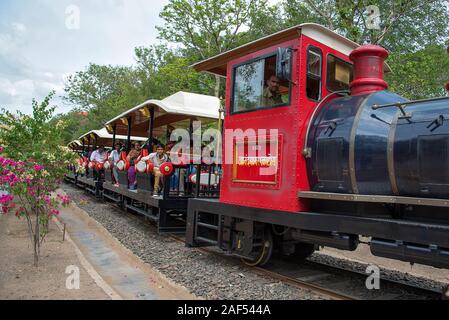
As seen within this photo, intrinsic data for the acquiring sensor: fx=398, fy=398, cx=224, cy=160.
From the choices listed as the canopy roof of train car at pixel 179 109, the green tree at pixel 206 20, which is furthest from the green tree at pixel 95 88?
the canopy roof of train car at pixel 179 109

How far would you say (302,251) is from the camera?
6.59 metres

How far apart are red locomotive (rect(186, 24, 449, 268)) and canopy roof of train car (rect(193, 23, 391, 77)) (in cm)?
2

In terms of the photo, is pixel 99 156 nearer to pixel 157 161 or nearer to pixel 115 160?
pixel 115 160

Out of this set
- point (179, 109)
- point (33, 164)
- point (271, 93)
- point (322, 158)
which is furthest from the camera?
point (179, 109)

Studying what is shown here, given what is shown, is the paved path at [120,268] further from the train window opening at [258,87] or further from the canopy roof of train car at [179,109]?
the canopy roof of train car at [179,109]

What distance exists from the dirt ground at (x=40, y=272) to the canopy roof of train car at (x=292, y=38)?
145 inches

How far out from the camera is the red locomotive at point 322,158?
3754 millimetres

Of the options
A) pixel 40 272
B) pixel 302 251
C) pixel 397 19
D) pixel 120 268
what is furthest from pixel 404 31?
pixel 40 272

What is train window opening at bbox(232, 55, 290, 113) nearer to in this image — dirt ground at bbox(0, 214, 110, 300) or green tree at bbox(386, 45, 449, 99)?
dirt ground at bbox(0, 214, 110, 300)

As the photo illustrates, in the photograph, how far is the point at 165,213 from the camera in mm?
8172

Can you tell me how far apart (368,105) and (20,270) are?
4958 millimetres

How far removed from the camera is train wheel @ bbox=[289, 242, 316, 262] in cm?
654

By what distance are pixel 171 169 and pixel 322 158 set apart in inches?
158
